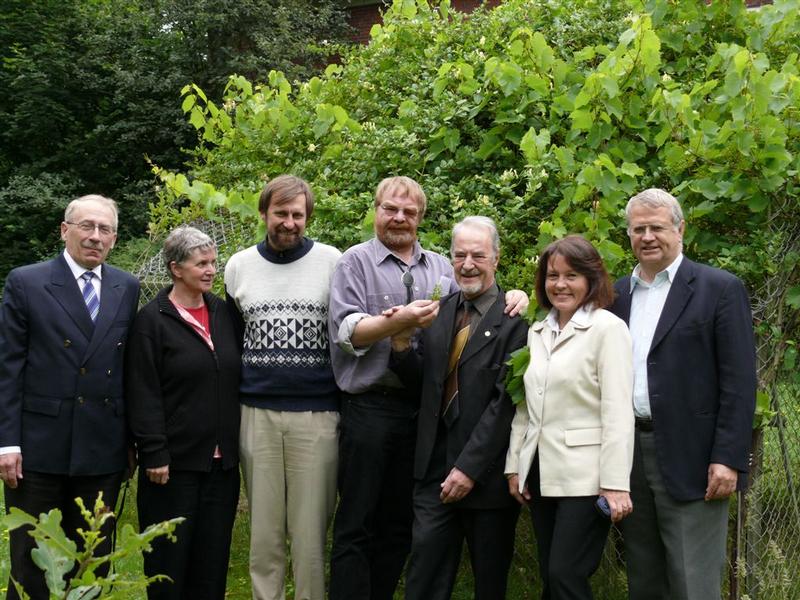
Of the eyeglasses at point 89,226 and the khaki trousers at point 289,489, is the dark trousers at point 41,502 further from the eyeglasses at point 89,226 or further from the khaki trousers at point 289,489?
the eyeglasses at point 89,226

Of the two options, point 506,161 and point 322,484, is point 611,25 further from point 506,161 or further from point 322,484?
point 322,484

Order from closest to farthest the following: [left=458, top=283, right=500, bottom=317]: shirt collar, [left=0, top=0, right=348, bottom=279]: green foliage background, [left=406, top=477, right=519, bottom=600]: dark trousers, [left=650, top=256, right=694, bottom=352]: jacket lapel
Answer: [left=650, top=256, right=694, bottom=352]: jacket lapel < [left=406, top=477, right=519, bottom=600]: dark trousers < [left=458, top=283, right=500, bottom=317]: shirt collar < [left=0, top=0, right=348, bottom=279]: green foliage background

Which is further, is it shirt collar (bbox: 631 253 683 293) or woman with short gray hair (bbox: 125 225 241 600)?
woman with short gray hair (bbox: 125 225 241 600)

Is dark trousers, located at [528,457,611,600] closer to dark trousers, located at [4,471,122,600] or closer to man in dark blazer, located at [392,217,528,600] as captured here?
man in dark blazer, located at [392,217,528,600]

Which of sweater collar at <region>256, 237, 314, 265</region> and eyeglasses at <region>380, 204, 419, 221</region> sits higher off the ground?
eyeglasses at <region>380, 204, 419, 221</region>

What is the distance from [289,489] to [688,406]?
6.17 feet

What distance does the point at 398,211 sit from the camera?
4215 mm

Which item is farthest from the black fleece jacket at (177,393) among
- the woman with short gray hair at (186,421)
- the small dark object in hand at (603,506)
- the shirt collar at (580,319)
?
the small dark object in hand at (603,506)

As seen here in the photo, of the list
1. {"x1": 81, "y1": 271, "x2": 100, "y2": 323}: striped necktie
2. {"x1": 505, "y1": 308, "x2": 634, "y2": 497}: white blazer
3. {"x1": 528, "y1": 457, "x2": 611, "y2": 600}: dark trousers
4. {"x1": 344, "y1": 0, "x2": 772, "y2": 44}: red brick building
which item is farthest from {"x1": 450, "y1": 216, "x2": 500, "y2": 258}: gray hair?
{"x1": 344, "y1": 0, "x2": 772, "y2": 44}: red brick building

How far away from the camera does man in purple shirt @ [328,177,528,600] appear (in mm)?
4160

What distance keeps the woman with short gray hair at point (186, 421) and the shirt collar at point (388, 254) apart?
0.77 meters

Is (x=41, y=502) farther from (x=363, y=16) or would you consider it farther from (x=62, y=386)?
(x=363, y=16)

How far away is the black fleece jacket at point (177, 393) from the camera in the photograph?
4152 millimetres

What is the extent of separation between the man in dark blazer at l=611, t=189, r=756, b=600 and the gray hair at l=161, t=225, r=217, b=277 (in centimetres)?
194
